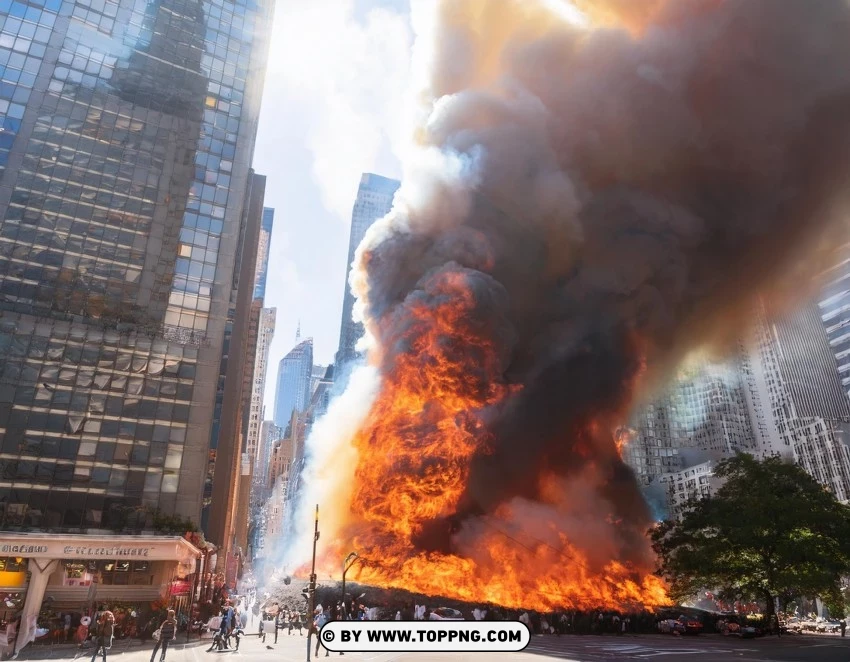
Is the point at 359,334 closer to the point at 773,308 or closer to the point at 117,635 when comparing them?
the point at 773,308

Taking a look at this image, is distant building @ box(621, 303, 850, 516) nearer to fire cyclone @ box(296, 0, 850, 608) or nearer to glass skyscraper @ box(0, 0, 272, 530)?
fire cyclone @ box(296, 0, 850, 608)

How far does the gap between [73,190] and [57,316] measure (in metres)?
8.74

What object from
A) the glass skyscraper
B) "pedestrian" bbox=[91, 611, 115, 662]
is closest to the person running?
"pedestrian" bbox=[91, 611, 115, 662]

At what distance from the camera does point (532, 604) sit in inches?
1004

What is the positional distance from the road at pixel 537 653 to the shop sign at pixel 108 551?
23.8 ft

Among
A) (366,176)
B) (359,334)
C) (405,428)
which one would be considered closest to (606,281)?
(405,428)

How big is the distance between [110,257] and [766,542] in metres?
40.9

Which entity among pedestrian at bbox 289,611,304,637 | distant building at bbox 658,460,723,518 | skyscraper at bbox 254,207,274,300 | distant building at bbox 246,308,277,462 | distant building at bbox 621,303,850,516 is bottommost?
pedestrian at bbox 289,611,304,637

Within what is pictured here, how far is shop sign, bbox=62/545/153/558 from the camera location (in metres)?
25.3

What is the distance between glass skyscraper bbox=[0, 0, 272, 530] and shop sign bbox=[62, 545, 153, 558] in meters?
2.61

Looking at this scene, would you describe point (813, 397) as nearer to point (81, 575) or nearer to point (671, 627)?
point (671, 627)

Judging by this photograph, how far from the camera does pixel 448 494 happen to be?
1158 inches

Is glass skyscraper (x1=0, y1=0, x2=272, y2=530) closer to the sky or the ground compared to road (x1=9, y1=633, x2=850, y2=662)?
closer to the sky

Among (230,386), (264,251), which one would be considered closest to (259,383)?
(264,251)
